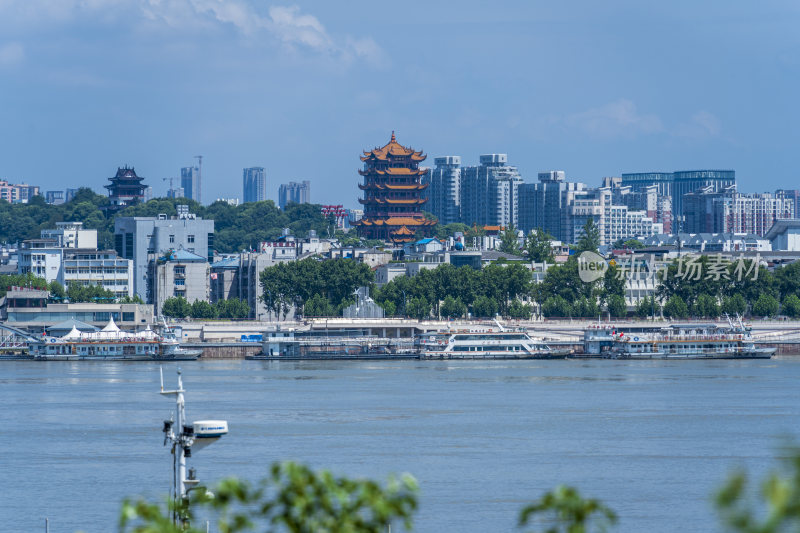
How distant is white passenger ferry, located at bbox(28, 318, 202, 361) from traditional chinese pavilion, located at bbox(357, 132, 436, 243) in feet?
245

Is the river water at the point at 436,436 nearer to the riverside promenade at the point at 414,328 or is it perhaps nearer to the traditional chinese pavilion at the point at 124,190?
the riverside promenade at the point at 414,328

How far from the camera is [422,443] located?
121 feet

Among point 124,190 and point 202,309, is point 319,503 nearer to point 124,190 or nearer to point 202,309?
point 202,309

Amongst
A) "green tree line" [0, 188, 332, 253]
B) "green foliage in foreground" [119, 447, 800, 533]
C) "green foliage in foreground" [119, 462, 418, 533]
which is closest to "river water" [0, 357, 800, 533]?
"green foliage in foreground" [119, 447, 800, 533]

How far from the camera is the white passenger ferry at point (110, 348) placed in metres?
82.9

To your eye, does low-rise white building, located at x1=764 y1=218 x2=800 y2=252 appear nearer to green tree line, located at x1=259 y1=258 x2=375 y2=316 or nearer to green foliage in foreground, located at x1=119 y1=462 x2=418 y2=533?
green tree line, located at x1=259 y1=258 x2=375 y2=316

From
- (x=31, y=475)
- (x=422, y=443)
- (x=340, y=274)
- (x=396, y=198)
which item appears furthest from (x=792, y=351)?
(x=396, y=198)

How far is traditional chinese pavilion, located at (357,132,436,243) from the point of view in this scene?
158 m

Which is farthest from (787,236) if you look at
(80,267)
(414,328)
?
(80,267)

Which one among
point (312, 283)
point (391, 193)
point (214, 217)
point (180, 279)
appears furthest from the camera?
point (214, 217)

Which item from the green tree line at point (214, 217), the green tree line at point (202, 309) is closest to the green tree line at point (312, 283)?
the green tree line at point (202, 309)

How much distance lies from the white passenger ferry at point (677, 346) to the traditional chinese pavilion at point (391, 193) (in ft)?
239

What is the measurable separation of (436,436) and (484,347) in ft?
147

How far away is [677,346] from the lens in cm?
8325
